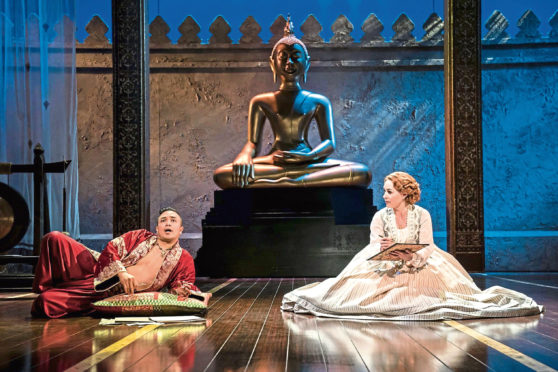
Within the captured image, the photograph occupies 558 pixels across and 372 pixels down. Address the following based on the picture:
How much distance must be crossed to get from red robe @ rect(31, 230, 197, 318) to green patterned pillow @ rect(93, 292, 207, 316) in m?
0.12

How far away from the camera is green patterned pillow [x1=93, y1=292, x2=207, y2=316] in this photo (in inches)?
127

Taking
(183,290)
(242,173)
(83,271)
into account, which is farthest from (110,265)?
(242,173)

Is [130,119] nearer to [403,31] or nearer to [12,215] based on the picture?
[12,215]

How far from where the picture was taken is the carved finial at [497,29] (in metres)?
7.76

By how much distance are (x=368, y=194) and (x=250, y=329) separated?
11.7ft

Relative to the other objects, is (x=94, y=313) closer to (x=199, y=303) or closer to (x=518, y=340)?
(x=199, y=303)

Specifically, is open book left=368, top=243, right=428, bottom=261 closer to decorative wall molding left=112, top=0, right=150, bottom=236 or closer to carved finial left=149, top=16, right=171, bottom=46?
decorative wall molding left=112, top=0, right=150, bottom=236

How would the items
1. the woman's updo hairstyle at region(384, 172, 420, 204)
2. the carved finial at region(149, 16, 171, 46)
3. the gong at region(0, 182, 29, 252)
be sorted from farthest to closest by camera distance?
1. the carved finial at region(149, 16, 171, 46)
2. the gong at region(0, 182, 29, 252)
3. the woman's updo hairstyle at region(384, 172, 420, 204)

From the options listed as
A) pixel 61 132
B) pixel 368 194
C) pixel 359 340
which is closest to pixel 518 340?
pixel 359 340

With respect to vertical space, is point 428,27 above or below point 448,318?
above

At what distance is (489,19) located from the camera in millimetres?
7848

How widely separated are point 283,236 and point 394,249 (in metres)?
2.76

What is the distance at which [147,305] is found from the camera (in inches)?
126

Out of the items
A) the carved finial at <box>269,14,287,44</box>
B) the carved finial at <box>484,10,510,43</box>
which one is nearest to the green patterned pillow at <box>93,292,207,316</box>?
the carved finial at <box>269,14,287,44</box>
